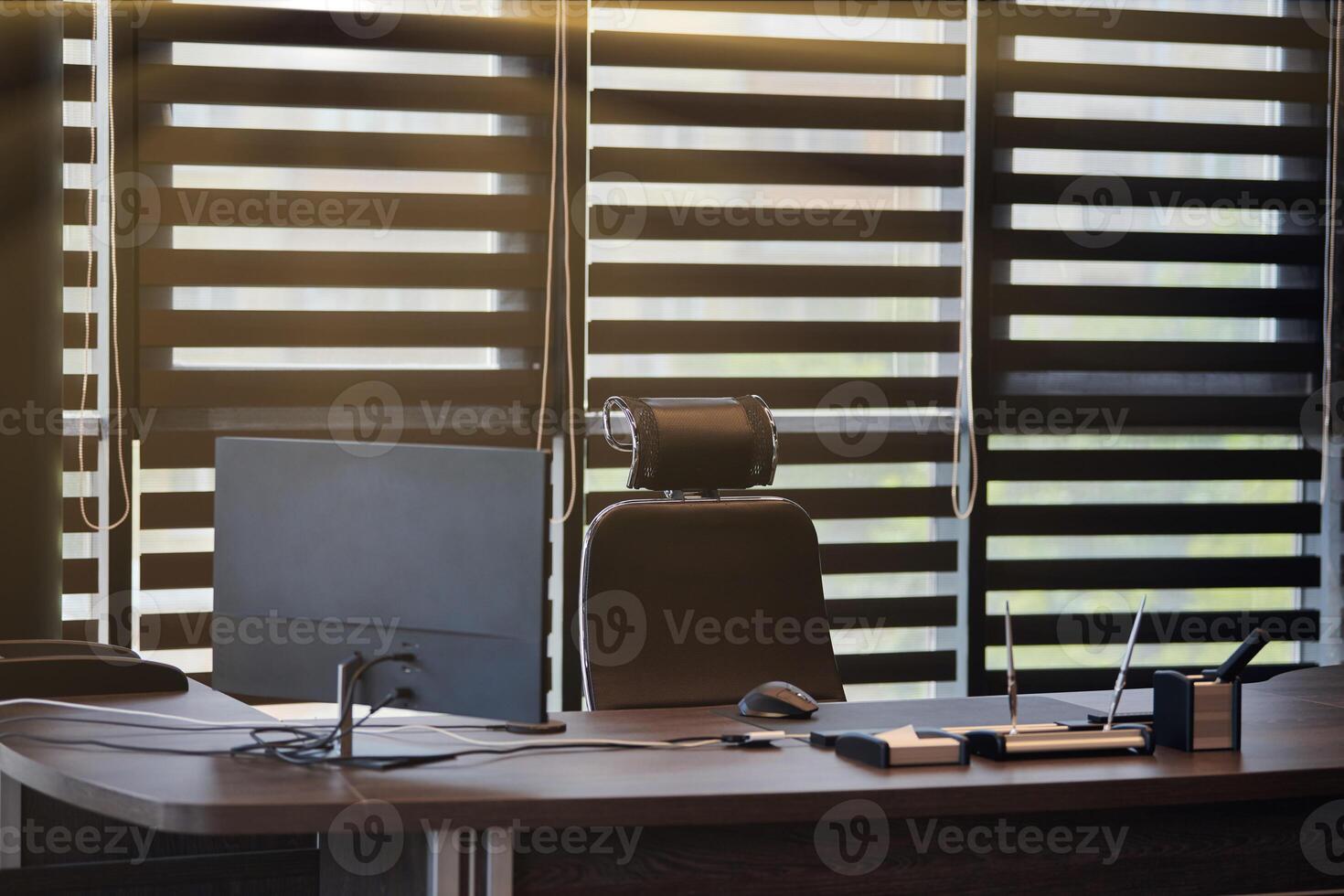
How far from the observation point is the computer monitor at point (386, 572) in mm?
1826

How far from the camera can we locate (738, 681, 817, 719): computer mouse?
2268 millimetres

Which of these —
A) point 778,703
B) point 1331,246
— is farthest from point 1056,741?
point 1331,246

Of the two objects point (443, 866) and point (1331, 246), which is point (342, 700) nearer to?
point (443, 866)

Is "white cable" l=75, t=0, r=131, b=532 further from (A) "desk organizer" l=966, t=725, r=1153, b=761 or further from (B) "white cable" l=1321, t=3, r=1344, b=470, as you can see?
(B) "white cable" l=1321, t=3, r=1344, b=470

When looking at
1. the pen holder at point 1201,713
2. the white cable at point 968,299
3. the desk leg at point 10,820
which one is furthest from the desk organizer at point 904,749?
the white cable at point 968,299

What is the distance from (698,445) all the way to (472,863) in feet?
3.32

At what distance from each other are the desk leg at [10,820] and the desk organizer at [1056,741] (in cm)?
139

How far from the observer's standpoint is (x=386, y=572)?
75.9 inches

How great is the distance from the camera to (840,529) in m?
3.95

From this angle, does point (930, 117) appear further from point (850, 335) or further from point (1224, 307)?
point (1224, 307)

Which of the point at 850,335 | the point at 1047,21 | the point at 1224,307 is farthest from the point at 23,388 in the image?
the point at 1224,307

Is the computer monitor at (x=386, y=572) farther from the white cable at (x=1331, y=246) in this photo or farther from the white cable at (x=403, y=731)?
the white cable at (x=1331, y=246)

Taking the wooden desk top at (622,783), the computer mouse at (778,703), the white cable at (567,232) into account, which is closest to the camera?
the wooden desk top at (622,783)

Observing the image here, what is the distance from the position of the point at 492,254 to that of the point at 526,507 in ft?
6.50
